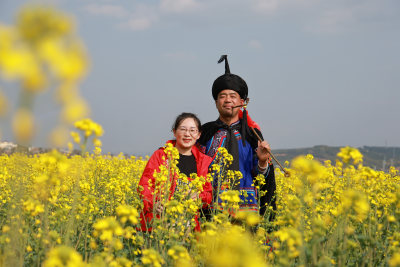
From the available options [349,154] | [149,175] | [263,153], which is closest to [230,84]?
[263,153]

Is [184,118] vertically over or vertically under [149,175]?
over

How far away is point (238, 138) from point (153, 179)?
123 centimetres

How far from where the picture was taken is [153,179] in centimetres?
362

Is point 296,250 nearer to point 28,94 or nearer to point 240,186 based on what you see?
point 28,94

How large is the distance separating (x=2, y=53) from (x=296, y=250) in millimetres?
1612

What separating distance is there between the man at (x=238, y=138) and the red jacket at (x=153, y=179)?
1.05ft

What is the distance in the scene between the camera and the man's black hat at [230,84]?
4.20 m

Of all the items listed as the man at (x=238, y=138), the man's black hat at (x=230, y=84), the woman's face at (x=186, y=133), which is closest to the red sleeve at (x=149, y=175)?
the woman's face at (x=186, y=133)

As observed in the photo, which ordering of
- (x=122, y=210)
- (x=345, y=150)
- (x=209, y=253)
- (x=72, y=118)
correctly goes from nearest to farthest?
(x=72, y=118) < (x=122, y=210) < (x=345, y=150) < (x=209, y=253)

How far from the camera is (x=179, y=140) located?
154 inches

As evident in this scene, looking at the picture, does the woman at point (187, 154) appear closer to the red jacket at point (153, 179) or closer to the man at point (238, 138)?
the red jacket at point (153, 179)

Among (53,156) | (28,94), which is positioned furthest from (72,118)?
(53,156)

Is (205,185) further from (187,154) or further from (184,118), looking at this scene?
(184,118)

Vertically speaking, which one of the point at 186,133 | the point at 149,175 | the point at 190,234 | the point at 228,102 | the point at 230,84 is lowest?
the point at 190,234
